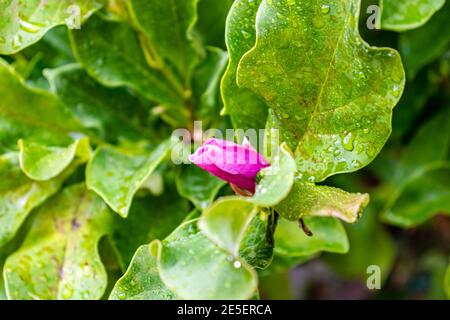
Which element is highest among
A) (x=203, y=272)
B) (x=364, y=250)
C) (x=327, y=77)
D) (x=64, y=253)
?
(x=327, y=77)

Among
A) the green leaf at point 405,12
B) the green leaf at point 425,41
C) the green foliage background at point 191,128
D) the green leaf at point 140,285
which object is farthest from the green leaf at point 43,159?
the green leaf at point 425,41

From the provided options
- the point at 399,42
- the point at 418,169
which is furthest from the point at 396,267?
the point at 399,42

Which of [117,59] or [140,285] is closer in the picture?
[140,285]

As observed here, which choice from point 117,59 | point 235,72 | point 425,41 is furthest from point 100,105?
point 425,41

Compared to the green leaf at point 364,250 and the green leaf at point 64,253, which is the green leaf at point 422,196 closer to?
the green leaf at point 364,250

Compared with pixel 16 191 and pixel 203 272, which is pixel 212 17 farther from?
pixel 203 272

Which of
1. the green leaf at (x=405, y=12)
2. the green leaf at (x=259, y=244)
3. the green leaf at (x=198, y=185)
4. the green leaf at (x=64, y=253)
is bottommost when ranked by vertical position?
the green leaf at (x=64, y=253)
